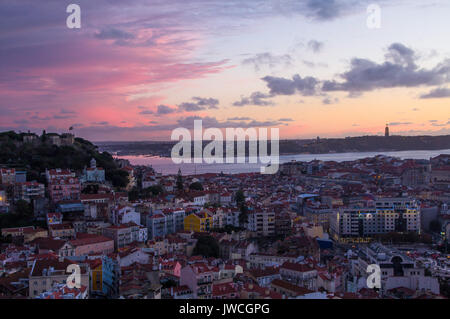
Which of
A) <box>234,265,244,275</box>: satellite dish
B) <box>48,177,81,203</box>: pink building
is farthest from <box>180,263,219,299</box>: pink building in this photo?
<box>48,177,81,203</box>: pink building

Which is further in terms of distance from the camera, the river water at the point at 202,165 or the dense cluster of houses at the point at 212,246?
the river water at the point at 202,165

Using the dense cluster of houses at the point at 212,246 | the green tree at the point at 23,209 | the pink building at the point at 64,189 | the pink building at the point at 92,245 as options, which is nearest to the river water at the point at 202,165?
the pink building at the point at 64,189

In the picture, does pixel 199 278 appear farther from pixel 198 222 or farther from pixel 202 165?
pixel 202 165

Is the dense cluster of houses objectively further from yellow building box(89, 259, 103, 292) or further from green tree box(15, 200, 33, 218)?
green tree box(15, 200, 33, 218)

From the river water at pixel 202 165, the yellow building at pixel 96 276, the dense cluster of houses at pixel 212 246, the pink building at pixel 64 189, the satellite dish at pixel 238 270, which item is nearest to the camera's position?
the dense cluster of houses at pixel 212 246

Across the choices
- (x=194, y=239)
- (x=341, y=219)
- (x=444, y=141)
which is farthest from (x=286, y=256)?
(x=444, y=141)

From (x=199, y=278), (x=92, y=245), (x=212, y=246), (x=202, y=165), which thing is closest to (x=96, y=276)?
(x=199, y=278)

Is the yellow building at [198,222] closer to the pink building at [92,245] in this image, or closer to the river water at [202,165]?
the pink building at [92,245]
